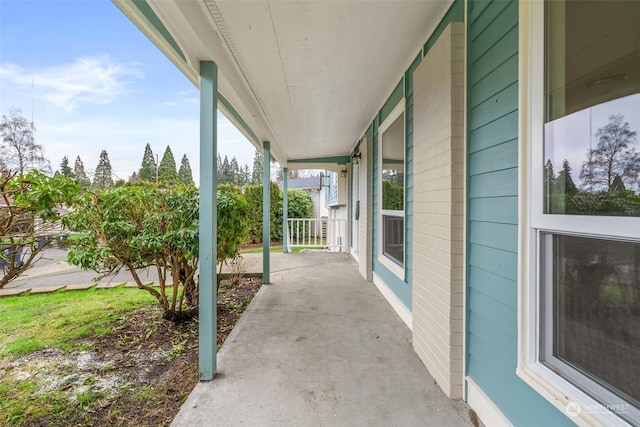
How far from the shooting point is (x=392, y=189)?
12.6 ft

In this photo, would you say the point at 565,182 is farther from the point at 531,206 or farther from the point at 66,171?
the point at 66,171

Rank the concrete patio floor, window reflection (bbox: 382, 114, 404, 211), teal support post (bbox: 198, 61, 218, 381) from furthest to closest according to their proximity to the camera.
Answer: window reflection (bbox: 382, 114, 404, 211)
teal support post (bbox: 198, 61, 218, 381)
the concrete patio floor

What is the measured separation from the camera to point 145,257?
10.1 ft

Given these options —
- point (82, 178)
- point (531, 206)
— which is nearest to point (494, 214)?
point (531, 206)

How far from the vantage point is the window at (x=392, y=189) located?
11.3ft

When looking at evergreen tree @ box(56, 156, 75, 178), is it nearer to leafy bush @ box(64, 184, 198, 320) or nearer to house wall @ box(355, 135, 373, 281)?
leafy bush @ box(64, 184, 198, 320)

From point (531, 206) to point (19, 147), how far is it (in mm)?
3266

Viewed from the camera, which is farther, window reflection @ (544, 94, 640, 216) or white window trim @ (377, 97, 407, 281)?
white window trim @ (377, 97, 407, 281)

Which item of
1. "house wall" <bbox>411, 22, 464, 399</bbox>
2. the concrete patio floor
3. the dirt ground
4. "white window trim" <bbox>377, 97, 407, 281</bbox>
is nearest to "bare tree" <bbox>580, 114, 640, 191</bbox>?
"house wall" <bbox>411, 22, 464, 399</bbox>

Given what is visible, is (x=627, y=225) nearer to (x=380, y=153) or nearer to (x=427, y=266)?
(x=427, y=266)

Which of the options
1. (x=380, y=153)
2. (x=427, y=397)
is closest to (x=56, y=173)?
(x=427, y=397)

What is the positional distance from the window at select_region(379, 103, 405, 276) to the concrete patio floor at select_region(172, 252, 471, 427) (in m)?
0.75

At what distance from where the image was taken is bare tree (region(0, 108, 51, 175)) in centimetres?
188

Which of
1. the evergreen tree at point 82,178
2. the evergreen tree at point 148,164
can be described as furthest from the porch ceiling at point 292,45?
the evergreen tree at point 148,164
